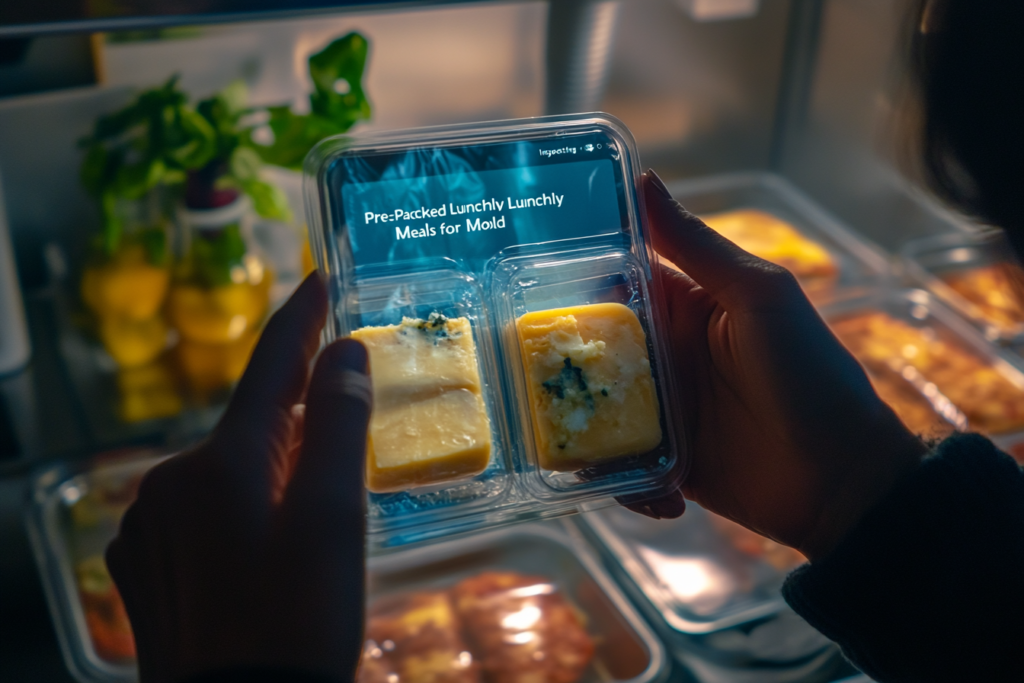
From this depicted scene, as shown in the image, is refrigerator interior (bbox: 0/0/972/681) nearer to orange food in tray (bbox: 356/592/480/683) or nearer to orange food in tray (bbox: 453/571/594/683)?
orange food in tray (bbox: 453/571/594/683)

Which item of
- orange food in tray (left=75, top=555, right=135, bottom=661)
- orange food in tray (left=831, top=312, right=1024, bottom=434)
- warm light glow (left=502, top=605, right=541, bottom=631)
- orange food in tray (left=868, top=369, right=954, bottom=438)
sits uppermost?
orange food in tray (left=831, top=312, right=1024, bottom=434)

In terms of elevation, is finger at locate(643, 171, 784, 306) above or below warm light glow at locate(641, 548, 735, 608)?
above

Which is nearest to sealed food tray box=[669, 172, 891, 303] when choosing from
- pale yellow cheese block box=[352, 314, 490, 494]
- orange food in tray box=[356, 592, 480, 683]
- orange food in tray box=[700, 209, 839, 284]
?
orange food in tray box=[700, 209, 839, 284]

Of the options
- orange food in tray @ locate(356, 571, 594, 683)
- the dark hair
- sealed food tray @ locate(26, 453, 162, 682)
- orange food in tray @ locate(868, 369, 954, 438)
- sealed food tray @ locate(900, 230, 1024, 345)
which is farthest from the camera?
sealed food tray @ locate(900, 230, 1024, 345)

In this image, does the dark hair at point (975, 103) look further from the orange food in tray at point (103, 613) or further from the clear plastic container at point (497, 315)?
the orange food in tray at point (103, 613)

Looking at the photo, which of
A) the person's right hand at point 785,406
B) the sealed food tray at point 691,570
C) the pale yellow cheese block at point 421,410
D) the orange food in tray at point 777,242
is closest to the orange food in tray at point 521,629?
the sealed food tray at point 691,570

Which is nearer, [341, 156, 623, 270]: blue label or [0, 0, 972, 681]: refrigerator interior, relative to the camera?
[341, 156, 623, 270]: blue label

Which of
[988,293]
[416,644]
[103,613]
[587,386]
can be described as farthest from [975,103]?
[103,613]

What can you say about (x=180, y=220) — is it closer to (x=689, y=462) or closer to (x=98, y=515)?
(x=98, y=515)

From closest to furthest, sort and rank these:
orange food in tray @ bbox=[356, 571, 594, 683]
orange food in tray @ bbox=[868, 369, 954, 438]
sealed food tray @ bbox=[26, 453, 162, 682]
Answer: sealed food tray @ bbox=[26, 453, 162, 682]
orange food in tray @ bbox=[356, 571, 594, 683]
orange food in tray @ bbox=[868, 369, 954, 438]
